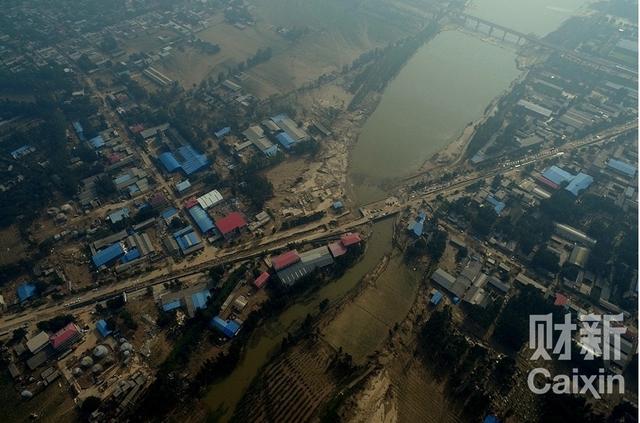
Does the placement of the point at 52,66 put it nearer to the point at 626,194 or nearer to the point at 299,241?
the point at 299,241

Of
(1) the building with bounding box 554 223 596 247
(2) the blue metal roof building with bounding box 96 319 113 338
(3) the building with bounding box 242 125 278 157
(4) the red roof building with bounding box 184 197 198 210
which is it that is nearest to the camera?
(2) the blue metal roof building with bounding box 96 319 113 338

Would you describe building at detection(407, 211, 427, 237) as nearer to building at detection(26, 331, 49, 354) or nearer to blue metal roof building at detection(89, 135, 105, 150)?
building at detection(26, 331, 49, 354)

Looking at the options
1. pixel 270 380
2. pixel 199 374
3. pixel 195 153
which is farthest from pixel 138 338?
pixel 195 153

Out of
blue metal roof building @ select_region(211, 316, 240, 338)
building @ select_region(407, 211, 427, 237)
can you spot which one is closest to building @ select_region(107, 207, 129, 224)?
blue metal roof building @ select_region(211, 316, 240, 338)

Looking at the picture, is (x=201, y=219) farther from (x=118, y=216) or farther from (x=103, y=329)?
(x=103, y=329)

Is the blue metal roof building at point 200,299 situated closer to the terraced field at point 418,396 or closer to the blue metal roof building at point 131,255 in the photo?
the blue metal roof building at point 131,255
